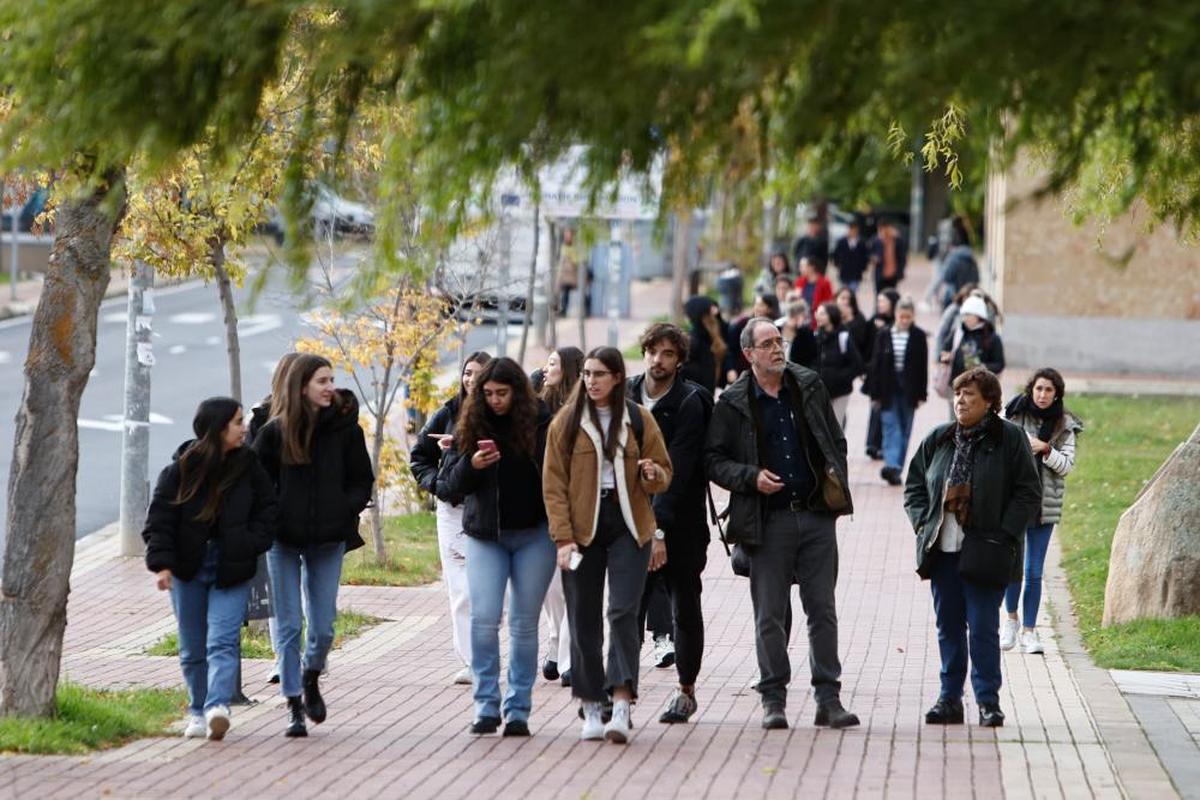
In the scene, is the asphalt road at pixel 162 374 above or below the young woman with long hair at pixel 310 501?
below

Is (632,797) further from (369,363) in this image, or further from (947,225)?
(947,225)

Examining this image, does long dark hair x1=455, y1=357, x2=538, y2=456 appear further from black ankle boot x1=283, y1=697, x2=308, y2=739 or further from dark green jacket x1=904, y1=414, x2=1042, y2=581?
dark green jacket x1=904, y1=414, x2=1042, y2=581

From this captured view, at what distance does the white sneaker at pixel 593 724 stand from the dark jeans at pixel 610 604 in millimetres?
41

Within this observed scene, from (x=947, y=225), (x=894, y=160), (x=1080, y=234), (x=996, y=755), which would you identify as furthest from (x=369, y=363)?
Answer: (x=947, y=225)

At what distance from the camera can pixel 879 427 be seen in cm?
2045

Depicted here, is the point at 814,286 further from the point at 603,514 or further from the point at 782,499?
the point at 603,514

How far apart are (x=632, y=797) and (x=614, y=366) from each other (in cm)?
198

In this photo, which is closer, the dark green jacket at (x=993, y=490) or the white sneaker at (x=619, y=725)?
the white sneaker at (x=619, y=725)

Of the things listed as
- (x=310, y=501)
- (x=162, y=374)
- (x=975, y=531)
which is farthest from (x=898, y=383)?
(x=162, y=374)

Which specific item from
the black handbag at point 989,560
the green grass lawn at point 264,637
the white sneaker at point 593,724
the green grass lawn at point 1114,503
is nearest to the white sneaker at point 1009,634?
the green grass lawn at point 1114,503

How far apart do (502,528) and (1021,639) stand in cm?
384

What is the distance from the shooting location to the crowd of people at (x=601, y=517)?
8.98 metres

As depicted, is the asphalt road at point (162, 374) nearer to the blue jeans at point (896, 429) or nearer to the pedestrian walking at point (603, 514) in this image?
the pedestrian walking at point (603, 514)

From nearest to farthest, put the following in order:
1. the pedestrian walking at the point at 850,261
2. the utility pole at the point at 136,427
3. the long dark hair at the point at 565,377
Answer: the long dark hair at the point at 565,377, the utility pole at the point at 136,427, the pedestrian walking at the point at 850,261
